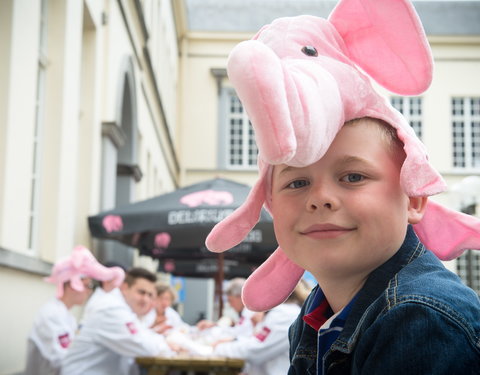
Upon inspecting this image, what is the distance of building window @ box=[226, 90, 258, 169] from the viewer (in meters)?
30.4

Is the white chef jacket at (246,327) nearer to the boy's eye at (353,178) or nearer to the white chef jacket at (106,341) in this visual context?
the white chef jacket at (106,341)

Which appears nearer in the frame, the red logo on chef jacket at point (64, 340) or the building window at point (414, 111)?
the red logo on chef jacket at point (64, 340)

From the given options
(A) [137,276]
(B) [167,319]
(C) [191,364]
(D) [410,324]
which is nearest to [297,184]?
(D) [410,324]

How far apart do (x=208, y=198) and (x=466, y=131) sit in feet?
79.3

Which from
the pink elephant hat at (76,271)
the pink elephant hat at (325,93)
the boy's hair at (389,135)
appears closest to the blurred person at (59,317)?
the pink elephant hat at (76,271)

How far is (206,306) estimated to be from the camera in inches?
1118

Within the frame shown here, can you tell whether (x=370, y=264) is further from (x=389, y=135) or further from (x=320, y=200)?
(x=389, y=135)

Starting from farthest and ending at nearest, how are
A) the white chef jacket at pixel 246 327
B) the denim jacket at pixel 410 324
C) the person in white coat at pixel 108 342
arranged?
the white chef jacket at pixel 246 327 < the person in white coat at pixel 108 342 < the denim jacket at pixel 410 324

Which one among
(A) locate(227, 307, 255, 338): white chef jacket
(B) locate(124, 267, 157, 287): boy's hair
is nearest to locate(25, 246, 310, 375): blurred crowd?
(B) locate(124, 267, 157, 287): boy's hair

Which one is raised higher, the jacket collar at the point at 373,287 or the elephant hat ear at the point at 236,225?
the elephant hat ear at the point at 236,225

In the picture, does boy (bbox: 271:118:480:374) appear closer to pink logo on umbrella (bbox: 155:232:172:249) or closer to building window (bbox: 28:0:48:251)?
building window (bbox: 28:0:48:251)

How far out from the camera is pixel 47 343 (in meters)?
6.26

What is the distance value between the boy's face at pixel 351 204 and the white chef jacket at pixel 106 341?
4919 mm

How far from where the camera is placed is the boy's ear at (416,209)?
1906mm
